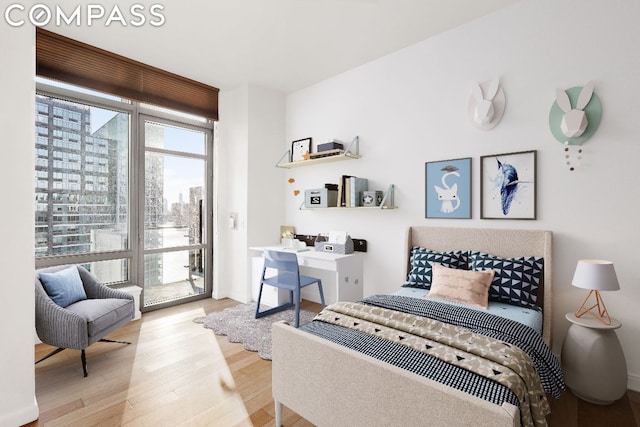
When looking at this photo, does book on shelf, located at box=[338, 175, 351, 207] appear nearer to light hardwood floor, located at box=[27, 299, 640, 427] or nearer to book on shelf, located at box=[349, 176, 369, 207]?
book on shelf, located at box=[349, 176, 369, 207]

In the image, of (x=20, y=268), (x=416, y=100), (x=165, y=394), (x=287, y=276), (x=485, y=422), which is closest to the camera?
(x=485, y=422)

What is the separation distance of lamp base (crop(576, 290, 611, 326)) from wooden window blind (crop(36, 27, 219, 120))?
13.9 feet

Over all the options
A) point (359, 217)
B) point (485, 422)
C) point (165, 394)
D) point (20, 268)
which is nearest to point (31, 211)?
point (20, 268)

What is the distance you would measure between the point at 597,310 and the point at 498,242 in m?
0.76

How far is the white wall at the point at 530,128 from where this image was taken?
2148mm

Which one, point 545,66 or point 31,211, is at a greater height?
point 545,66

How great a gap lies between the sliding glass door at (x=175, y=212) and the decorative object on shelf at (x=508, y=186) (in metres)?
3.32

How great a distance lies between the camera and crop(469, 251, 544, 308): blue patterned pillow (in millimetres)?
2270

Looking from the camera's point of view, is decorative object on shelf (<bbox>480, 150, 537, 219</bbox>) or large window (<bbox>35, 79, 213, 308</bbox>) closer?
decorative object on shelf (<bbox>480, 150, 537, 219</bbox>)

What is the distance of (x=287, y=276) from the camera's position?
3393 millimetres

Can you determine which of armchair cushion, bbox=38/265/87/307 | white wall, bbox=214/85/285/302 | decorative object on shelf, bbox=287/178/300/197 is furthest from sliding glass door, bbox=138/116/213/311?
decorative object on shelf, bbox=287/178/300/197

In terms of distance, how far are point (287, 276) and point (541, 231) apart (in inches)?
91.1

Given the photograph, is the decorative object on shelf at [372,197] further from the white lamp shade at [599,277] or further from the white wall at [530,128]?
the white lamp shade at [599,277]

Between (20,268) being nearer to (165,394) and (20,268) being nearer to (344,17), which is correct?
(165,394)
